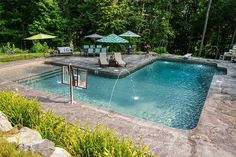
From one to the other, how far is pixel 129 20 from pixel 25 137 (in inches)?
604

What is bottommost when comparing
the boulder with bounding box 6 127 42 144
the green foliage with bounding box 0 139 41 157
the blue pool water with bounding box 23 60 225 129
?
the blue pool water with bounding box 23 60 225 129

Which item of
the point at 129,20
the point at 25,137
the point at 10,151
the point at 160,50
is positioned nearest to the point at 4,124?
the point at 25,137

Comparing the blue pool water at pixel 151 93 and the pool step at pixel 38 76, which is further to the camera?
the pool step at pixel 38 76

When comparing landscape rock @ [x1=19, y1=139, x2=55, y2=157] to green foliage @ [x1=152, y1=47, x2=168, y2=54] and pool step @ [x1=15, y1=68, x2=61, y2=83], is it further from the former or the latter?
green foliage @ [x1=152, y1=47, x2=168, y2=54]

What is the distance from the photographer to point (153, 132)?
15.6ft

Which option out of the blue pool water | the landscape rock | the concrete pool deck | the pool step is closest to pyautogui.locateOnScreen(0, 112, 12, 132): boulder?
the landscape rock

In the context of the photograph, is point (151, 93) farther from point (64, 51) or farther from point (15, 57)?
point (15, 57)

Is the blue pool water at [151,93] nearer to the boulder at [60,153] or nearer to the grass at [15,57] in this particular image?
the boulder at [60,153]

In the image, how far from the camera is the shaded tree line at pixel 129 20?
16.9m

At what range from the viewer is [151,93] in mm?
8625

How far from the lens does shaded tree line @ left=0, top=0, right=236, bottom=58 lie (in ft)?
55.6

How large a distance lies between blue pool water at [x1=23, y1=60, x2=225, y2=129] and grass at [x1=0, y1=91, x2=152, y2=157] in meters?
2.85

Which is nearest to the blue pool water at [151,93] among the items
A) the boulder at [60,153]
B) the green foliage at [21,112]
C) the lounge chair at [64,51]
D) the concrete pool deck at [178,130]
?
the concrete pool deck at [178,130]

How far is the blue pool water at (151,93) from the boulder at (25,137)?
3.38 meters
